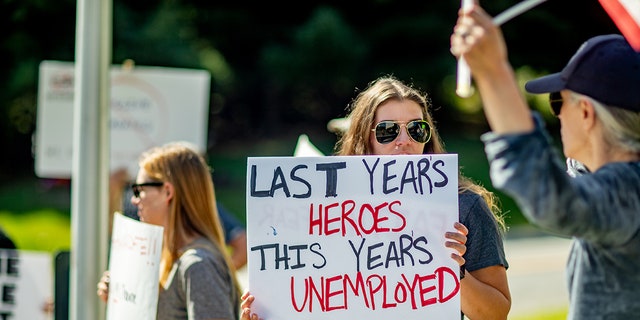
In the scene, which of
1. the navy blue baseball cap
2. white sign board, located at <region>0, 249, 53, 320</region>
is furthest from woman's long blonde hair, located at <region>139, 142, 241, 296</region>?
the navy blue baseball cap

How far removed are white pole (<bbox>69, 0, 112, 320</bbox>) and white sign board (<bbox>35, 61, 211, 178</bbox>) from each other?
2.81 m

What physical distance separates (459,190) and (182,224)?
1.16 metres

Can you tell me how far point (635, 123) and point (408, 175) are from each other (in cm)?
92

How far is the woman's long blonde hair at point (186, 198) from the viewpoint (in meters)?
3.91

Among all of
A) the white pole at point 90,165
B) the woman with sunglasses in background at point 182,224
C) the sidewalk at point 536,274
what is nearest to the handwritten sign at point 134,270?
the woman with sunglasses in background at point 182,224

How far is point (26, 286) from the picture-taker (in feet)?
16.6

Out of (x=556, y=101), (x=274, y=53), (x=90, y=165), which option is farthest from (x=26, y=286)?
(x=274, y=53)

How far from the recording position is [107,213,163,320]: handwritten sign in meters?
3.74

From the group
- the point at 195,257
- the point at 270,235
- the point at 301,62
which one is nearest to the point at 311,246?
the point at 270,235

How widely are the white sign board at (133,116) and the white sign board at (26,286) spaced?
2676 millimetres

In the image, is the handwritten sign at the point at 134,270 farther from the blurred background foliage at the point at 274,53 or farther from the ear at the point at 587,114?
the blurred background foliage at the point at 274,53

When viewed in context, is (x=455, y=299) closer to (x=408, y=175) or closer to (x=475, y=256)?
(x=475, y=256)

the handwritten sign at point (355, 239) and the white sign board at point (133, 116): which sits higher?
Answer: the white sign board at point (133, 116)

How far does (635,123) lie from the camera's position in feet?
7.96
